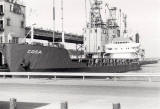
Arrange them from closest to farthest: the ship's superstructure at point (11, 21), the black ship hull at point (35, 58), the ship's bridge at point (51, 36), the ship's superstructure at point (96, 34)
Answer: the black ship hull at point (35, 58), the ship's superstructure at point (11, 21), the ship's superstructure at point (96, 34), the ship's bridge at point (51, 36)

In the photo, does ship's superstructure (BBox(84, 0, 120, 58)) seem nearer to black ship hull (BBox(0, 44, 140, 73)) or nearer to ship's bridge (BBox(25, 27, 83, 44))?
ship's bridge (BBox(25, 27, 83, 44))

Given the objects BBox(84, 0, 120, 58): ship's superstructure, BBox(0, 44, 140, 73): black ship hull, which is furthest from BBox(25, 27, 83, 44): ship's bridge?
BBox(0, 44, 140, 73): black ship hull

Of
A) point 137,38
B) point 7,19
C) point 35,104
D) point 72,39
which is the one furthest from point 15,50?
point 72,39

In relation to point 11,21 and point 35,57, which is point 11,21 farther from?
point 35,57

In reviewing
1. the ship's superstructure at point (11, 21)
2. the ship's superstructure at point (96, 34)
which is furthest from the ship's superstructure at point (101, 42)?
the ship's superstructure at point (11, 21)

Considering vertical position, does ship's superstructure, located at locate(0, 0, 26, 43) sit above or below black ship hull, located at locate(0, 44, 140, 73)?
above

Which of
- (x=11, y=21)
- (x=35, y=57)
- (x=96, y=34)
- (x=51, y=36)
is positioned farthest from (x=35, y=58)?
(x=51, y=36)

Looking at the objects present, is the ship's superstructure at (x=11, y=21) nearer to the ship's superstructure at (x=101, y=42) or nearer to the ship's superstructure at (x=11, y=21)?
the ship's superstructure at (x=11, y=21)

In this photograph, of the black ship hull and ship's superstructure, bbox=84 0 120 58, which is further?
ship's superstructure, bbox=84 0 120 58

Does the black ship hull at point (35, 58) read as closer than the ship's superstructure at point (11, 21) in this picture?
Yes

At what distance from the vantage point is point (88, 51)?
247 ft

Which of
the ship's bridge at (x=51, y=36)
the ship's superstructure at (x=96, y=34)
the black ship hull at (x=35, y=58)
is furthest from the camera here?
the ship's bridge at (x=51, y=36)

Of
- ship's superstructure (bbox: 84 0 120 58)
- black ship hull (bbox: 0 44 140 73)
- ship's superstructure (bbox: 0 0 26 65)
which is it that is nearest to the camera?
black ship hull (bbox: 0 44 140 73)

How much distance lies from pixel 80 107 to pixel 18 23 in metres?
38.3
